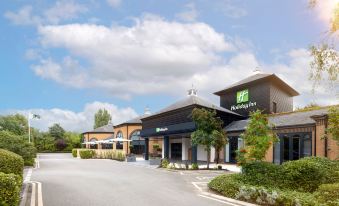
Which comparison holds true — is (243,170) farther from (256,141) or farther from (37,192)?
(37,192)

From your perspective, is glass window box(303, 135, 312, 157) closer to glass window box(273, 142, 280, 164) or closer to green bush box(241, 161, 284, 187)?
glass window box(273, 142, 280, 164)

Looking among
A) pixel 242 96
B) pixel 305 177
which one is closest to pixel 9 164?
pixel 305 177

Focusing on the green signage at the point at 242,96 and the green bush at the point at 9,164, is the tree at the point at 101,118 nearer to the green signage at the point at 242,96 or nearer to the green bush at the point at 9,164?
the green signage at the point at 242,96

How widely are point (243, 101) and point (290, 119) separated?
34.6ft

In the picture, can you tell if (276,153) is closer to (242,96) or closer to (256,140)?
(242,96)

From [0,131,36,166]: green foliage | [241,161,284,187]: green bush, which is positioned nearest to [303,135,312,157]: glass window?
[241,161,284,187]: green bush

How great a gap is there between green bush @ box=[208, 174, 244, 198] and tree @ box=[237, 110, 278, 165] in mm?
1176

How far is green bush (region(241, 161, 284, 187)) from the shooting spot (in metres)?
14.0

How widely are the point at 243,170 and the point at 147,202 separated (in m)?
4.78

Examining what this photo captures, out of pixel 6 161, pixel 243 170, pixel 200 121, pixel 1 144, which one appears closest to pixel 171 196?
pixel 243 170

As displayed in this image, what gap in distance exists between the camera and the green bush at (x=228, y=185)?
1374 centimetres

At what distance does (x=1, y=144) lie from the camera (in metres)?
28.1

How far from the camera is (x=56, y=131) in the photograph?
281 feet

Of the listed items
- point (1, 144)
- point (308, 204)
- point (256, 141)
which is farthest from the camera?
point (1, 144)
